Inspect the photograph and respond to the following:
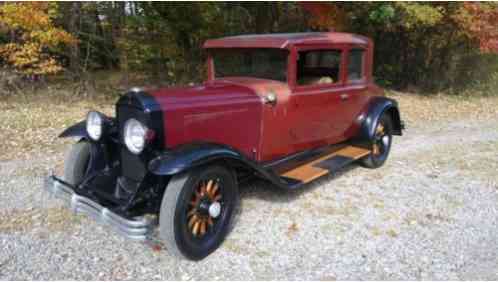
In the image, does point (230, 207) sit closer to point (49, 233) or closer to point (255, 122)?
point (255, 122)

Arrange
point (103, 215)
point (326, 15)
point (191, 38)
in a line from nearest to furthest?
point (103, 215) → point (326, 15) → point (191, 38)

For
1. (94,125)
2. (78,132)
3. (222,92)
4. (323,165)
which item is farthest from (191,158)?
(323,165)

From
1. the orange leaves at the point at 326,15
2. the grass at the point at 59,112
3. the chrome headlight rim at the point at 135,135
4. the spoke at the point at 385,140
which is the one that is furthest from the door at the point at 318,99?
the orange leaves at the point at 326,15

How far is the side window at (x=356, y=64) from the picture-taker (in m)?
4.69

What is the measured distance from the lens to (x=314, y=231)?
3.46 m

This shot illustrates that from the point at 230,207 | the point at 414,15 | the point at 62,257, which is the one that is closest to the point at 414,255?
the point at 230,207

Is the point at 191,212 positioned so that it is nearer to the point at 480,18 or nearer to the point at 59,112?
the point at 59,112

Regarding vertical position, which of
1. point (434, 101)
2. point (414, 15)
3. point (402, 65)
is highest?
point (414, 15)

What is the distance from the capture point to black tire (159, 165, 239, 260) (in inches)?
109

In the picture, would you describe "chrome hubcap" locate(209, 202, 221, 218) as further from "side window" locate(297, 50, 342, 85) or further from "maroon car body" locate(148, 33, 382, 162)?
"side window" locate(297, 50, 342, 85)

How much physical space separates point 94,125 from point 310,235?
2018mm

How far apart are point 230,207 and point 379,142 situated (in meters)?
2.82

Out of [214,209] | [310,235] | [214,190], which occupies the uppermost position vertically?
[214,190]

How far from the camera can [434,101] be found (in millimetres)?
11469
